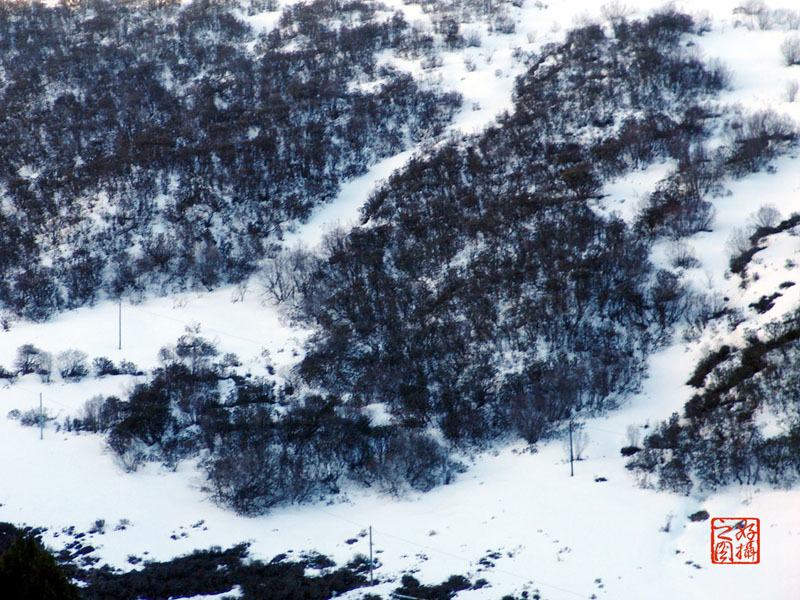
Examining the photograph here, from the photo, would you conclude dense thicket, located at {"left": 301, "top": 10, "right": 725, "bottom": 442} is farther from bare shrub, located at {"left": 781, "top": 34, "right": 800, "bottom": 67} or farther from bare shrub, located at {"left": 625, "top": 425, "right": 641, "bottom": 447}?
bare shrub, located at {"left": 781, "top": 34, "right": 800, "bottom": 67}

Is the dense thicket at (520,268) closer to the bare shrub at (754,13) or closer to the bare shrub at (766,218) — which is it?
the bare shrub at (766,218)

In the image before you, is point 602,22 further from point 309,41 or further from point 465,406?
point 465,406

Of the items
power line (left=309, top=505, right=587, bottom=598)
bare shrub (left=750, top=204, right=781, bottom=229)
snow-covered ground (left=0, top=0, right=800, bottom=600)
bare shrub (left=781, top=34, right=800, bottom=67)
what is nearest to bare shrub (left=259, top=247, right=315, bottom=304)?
snow-covered ground (left=0, top=0, right=800, bottom=600)

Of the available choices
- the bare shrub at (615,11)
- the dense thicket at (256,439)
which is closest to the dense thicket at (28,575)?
the dense thicket at (256,439)

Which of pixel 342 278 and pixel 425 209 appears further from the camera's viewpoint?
pixel 425 209

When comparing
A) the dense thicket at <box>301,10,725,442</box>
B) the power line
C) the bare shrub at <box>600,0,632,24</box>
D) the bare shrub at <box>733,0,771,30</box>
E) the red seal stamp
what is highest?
the bare shrub at <box>600,0,632,24</box>

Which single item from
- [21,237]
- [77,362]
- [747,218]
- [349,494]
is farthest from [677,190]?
[21,237]
